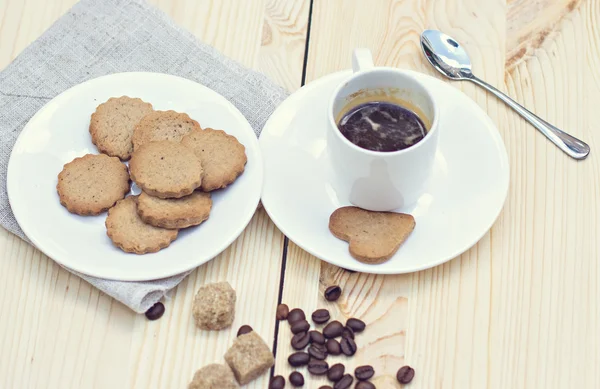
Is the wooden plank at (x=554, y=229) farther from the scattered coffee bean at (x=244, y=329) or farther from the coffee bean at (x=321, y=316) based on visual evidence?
the scattered coffee bean at (x=244, y=329)

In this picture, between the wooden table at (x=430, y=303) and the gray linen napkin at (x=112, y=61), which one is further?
the gray linen napkin at (x=112, y=61)

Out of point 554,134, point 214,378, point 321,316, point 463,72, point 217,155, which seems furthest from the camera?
point 463,72

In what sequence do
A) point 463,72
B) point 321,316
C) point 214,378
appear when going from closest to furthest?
point 214,378 → point 321,316 → point 463,72

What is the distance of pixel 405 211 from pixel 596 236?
482mm

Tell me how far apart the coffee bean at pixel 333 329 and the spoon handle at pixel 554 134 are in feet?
2.59

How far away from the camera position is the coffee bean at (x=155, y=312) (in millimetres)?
1758

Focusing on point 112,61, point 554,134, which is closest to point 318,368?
point 554,134

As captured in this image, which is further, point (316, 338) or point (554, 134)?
point (554, 134)

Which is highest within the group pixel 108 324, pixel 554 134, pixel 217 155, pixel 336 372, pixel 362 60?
pixel 362 60

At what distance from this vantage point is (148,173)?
1.78 m

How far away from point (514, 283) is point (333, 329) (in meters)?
0.45

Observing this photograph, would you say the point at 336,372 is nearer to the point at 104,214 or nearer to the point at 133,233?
the point at 133,233

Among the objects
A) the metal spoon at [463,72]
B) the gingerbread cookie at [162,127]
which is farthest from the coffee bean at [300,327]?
the metal spoon at [463,72]

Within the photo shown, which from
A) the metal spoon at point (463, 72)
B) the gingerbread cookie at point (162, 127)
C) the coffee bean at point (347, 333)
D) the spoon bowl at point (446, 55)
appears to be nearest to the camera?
the coffee bean at point (347, 333)
